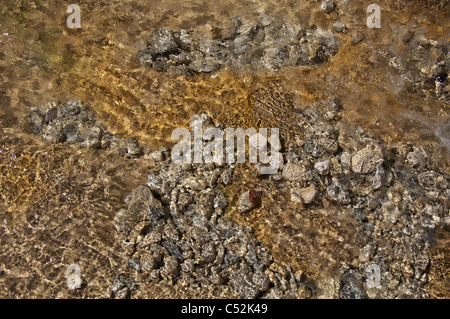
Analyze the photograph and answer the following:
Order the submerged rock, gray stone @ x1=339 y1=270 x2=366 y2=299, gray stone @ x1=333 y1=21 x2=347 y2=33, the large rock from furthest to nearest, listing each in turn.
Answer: gray stone @ x1=333 y1=21 x2=347 y2=33
the submerged rock
the large rock
gray stone @ x1=339 y1=270 x2=366 y2=299

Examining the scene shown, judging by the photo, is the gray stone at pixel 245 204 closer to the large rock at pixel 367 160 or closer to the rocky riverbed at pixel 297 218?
the rocky riverbed at pixel 297 218

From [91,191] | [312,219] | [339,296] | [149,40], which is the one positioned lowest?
[339,296]

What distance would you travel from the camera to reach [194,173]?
141 inches

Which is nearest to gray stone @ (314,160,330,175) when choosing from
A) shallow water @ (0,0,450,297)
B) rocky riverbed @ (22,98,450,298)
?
rocky riverbed @ (22,98,450,298)

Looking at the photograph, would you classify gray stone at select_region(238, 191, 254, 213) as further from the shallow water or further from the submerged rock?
the submerged rock

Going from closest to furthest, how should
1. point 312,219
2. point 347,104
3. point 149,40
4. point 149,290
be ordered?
1. point 149,290
2. point 312,219
3. point 347,104
4. point 149,40

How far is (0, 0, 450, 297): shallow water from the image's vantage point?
11.0 ft

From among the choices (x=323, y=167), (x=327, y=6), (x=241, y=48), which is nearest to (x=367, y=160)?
(x=323, y=167)

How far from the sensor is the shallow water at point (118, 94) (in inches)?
132

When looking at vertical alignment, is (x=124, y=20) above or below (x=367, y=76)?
above

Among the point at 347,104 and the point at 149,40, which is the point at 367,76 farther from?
the point at 149,40

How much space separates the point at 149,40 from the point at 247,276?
2723 millimetres

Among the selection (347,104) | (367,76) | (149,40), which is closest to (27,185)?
(149,40)

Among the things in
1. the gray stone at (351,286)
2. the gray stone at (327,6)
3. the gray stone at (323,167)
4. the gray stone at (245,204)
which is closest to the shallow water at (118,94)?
the gray stone at (327,6)
